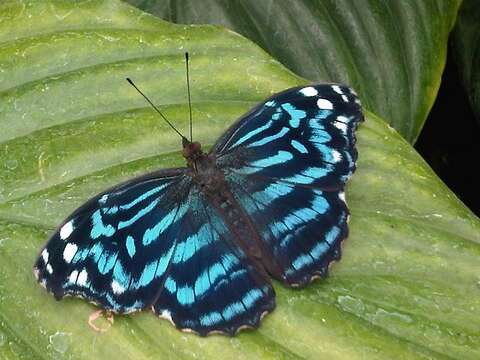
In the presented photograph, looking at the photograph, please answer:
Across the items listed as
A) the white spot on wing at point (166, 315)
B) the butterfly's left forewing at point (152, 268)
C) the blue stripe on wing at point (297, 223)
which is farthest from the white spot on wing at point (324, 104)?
the white spot on wing at point (166, 315)

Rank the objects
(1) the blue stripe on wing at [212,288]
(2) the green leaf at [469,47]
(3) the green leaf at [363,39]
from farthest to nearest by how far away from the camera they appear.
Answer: (2) the green leaf at [469,47], (3) the green leaf at [363,39], (1) the blue stripe on wing at [212,288]

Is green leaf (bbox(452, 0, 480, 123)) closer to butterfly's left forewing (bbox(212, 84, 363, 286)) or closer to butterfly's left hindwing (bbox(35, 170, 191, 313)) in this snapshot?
butterfly's left forewing (bbox(212, 84, 363, 286))

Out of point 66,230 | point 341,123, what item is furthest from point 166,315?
point 341,123

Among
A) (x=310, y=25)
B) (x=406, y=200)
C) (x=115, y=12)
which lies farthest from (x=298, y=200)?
(x=310, y=25)

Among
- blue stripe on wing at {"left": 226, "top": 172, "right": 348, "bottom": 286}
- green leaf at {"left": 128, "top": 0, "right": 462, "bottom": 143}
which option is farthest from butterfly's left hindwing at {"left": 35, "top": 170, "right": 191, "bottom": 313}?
green leaf at {"left": 128, "top": 0, "right": 462, "bottom": 143}

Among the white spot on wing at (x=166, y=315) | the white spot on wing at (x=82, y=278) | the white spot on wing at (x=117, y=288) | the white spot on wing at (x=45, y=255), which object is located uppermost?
the white spot on wing at (x=45, y=255)

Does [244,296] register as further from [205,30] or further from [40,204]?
[205,30]

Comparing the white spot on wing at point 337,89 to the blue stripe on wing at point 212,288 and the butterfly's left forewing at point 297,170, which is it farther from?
the blue stripe on wing at point 212,288
